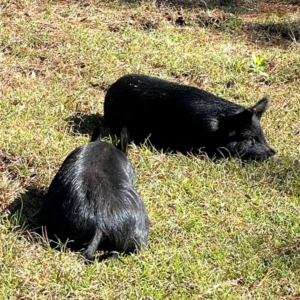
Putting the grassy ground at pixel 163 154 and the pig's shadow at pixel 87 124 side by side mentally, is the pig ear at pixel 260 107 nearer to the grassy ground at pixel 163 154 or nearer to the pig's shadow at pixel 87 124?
the grassy ground at pixel 163 154

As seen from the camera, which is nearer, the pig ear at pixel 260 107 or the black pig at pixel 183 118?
the black pig at pixel 183 118

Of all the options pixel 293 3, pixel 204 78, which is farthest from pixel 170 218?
pixel 293 3

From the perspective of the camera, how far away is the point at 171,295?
4.71 m

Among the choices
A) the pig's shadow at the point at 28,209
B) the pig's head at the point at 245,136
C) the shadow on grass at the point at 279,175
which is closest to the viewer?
the pig's shadow at the point at 28,209

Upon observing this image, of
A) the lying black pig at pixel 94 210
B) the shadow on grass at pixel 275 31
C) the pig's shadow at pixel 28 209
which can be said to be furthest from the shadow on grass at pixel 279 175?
the shadow on grass at pixel 275 31

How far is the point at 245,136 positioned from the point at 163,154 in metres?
0.84

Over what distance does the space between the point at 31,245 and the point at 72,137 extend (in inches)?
77.1

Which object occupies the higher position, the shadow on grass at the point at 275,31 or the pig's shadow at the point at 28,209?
the shadow on grass at the point at 275,31

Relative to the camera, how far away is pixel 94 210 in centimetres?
487

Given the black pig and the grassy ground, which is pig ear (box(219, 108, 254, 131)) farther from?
the grassy ground

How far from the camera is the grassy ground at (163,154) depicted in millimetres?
4820

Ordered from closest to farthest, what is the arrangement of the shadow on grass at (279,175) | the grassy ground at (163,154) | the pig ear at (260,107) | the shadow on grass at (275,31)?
the grassy ground at (163,154) < the shadow on grass at (279,175) < the pig ear at (260,107) < the shadow on grass at (275,31)

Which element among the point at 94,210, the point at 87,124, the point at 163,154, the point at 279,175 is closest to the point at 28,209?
the point at 94,210

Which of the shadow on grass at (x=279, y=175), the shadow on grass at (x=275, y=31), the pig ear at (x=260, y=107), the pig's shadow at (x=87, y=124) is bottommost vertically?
the pig's shadow at (x=87, y=124)
